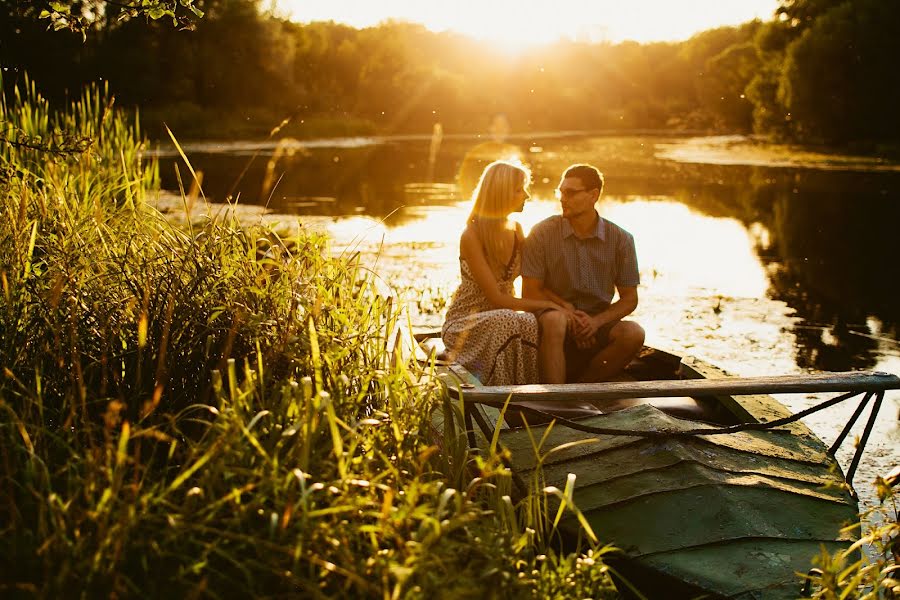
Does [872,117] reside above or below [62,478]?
above

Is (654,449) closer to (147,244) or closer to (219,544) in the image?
(219,544)

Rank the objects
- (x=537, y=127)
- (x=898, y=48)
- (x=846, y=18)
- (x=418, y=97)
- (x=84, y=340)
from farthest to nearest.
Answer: (x=537, y=127), (x=418, y=97), (x=846, y=18), (x=898, y=48), (x=84, y=340)

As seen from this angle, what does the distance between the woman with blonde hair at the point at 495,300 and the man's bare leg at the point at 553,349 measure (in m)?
0.04

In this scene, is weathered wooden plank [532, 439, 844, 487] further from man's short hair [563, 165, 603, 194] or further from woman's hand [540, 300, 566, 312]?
man's short hair [563, 165, 603, 194]

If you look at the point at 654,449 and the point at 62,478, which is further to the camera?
the point at 654,449

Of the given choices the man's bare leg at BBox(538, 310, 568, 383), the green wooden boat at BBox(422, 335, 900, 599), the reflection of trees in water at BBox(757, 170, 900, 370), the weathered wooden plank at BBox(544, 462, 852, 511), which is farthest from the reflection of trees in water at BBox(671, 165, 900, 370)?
the weathered wooden plank at BBox(544, 462, 852, 511)

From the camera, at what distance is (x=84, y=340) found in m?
3.29

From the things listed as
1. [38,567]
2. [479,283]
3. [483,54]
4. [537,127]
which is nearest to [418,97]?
[537,127]

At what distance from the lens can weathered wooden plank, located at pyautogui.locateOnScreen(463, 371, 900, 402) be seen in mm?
3311

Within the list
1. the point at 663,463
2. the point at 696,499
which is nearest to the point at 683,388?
the point at 663,463

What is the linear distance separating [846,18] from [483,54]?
37530 mm

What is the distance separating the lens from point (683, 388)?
346 centimetres

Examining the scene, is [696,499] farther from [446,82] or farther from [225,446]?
[446,82]

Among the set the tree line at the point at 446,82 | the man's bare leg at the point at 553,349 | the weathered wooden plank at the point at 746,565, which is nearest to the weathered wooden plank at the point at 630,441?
the weathered wooden plank at the point at 746,565
